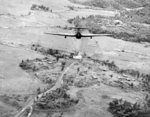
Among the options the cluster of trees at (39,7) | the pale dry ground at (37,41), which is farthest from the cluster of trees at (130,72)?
the cluster of trees at (39,7)

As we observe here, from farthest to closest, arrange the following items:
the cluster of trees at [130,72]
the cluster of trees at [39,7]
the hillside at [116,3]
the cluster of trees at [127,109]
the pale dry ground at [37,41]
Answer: the hillside at [116,3]
the cluster of trees at [39,7]
the cluster of trees at [130,72]
the pale dry ground at [37,41]
the cluster of trees at [127,109]

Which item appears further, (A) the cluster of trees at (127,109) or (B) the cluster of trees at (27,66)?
(B) the cluster of trees at (27,66)

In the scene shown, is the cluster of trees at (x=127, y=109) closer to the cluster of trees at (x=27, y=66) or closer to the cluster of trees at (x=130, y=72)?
the cluster of trees at (x=130, y=72)

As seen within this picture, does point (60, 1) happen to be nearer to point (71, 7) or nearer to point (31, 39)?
point (71, 7)

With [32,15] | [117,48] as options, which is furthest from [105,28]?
[32,15]

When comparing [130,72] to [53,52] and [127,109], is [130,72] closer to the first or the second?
[127,109]

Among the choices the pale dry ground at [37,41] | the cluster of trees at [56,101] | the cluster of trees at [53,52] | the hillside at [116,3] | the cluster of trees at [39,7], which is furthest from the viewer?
the hillside at [116,3]
